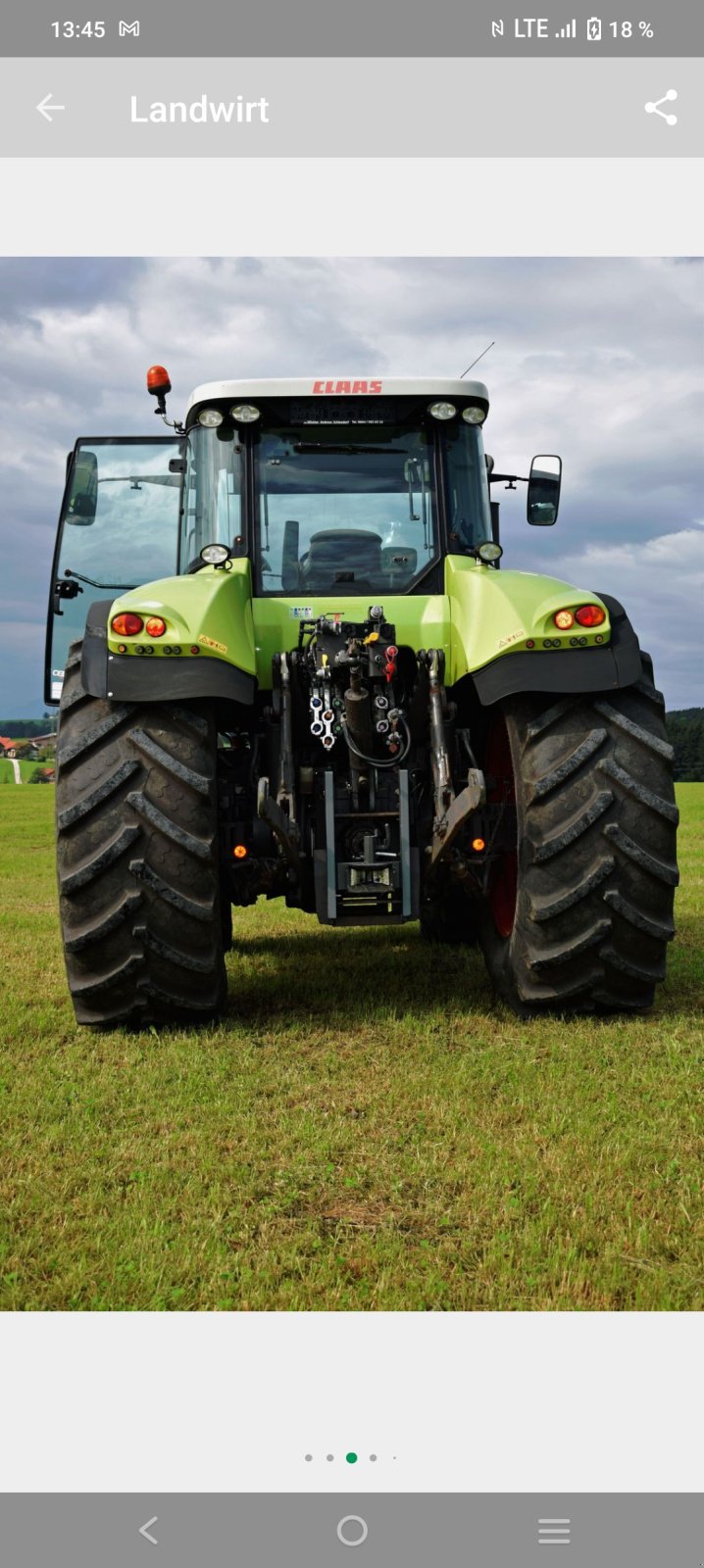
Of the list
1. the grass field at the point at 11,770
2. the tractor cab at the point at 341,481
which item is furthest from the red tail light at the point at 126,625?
the grass field at the point at 11,770

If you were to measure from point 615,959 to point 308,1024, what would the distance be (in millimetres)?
1407

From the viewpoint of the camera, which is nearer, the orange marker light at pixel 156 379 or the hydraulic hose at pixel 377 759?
the hydraulic hose at pixel 377 759

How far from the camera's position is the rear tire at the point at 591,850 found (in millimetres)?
5000

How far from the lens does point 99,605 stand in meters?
5.40

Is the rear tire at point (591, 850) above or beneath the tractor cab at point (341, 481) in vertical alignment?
beneath

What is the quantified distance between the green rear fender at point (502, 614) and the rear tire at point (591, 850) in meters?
0.28

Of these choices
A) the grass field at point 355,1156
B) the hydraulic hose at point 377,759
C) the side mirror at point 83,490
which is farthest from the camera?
the side mirror at point 83,490

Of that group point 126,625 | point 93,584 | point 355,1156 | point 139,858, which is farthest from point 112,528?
point 355,1156

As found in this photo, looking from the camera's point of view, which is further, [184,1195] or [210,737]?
[210,737]

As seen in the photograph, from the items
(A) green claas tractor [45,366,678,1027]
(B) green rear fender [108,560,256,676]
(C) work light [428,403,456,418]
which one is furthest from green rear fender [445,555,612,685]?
(B) green rear fender [108,560,256,676]

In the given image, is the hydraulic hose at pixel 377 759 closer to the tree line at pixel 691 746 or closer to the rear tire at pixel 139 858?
Result: the rear tire at pixel 139 858

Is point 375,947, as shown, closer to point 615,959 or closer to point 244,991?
point 244,991

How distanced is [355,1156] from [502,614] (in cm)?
248

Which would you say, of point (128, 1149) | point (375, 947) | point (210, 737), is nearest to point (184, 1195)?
point (128, 1149)
